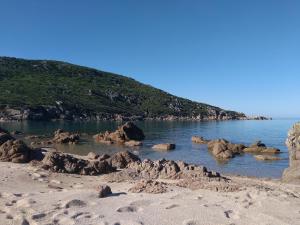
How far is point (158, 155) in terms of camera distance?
47906mm

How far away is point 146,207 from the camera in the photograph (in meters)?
13.3

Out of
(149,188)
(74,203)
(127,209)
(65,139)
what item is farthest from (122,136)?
(127,209)

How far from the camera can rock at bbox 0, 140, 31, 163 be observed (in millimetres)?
27203

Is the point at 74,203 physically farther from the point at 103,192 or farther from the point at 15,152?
the point at 15,152

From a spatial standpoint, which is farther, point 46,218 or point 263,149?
point 263,149

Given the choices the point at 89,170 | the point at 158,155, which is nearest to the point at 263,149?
the point at 158,155

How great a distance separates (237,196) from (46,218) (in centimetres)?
774

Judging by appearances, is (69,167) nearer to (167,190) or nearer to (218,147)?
(167,190)

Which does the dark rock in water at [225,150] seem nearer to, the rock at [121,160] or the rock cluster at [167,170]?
the rock at [121,160]

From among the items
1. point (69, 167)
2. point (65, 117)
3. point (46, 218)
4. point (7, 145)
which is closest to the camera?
point (46, 218)

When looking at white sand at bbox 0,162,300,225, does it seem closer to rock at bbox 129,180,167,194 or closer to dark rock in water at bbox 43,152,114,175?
rock at bbox 129,180,167,194

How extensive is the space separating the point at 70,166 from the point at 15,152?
251 inches

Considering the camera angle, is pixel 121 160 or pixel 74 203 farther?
pixel 121 160

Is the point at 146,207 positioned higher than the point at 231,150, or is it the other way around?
the point at 146,207
